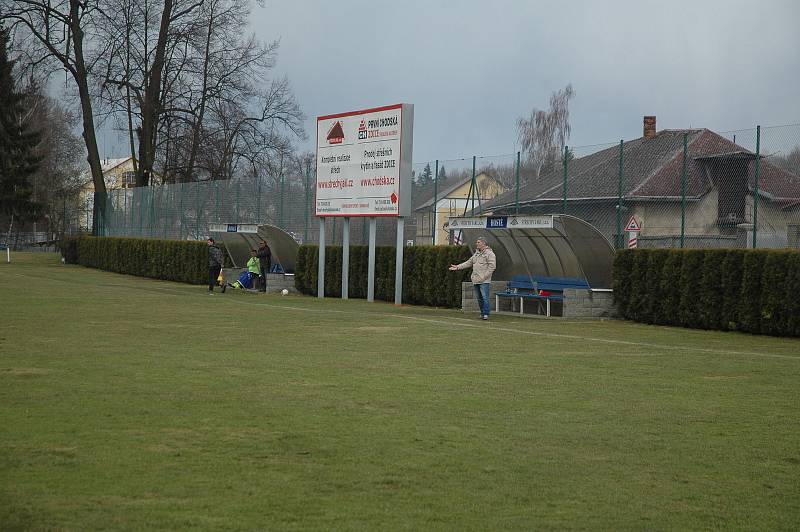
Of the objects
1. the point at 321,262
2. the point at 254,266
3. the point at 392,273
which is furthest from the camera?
the point at 254,266

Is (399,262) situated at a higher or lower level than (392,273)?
higher

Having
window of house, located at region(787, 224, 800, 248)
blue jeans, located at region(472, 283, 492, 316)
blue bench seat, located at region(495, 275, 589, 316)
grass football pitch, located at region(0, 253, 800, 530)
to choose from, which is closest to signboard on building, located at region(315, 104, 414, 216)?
blue bench seat, located at region(495, 275, 589, 316)

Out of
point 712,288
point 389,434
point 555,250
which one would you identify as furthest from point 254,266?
point 389,434

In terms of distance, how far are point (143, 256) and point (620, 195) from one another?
2922cm

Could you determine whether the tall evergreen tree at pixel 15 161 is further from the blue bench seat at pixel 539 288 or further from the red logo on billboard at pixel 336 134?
the blue bench seat at pixel 539 288

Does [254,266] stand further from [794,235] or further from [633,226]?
[794,235]

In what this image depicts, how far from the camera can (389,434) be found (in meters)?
8.44

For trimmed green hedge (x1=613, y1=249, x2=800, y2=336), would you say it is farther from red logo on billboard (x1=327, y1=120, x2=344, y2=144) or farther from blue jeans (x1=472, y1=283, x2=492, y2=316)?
red logo on billboard (x1=327, y1=120, x2=344, y2=144)

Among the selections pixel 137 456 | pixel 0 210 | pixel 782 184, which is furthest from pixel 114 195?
pixel 137 456

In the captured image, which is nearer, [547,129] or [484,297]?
[484,297]

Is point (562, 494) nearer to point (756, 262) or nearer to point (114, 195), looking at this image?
point (756, 262)

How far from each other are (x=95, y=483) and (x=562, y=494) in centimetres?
285

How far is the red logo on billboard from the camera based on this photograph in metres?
31.6

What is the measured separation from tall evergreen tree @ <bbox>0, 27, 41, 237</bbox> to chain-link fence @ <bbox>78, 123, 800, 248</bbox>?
29.1 meters
